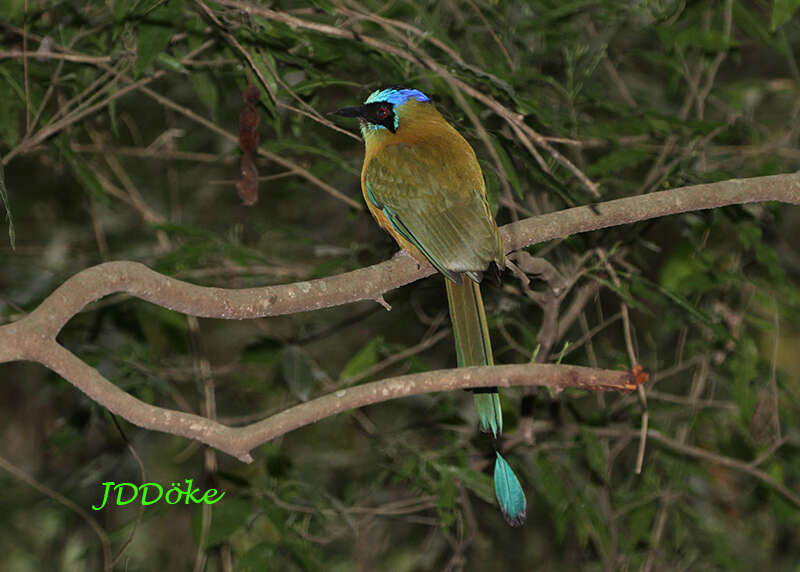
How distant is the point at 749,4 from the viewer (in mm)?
5305

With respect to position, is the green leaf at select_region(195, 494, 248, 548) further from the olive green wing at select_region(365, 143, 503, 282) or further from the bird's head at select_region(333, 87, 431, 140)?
the bird's head at select_region(333, 87, 431, 140)

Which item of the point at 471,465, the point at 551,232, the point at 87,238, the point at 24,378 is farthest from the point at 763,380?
the point at 24,378

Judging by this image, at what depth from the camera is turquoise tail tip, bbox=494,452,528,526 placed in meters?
2.32

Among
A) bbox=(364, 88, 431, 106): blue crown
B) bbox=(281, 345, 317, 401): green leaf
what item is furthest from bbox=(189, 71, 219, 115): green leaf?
bbox=(281, 345, 317, 401): green leaf

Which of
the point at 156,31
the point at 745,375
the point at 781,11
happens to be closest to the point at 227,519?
the point at 156,31

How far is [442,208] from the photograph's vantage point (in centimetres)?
256

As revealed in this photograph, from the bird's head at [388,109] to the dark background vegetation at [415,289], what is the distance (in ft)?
0.27

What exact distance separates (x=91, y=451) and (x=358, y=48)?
264cm

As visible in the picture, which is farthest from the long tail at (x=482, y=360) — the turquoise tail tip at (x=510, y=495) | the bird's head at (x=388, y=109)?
the bird's head at (x=388, y=109)

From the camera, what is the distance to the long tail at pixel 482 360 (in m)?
2.28

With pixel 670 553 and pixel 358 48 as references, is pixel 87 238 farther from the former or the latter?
pixel 670 553

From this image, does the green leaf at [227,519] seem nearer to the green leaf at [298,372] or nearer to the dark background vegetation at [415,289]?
the dark background vegetation at [415,289]

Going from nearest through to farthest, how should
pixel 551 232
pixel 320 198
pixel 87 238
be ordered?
1. pixel 551 232
2. pixel 87 238
3. pixel 320 198

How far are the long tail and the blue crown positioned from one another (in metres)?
0.62
